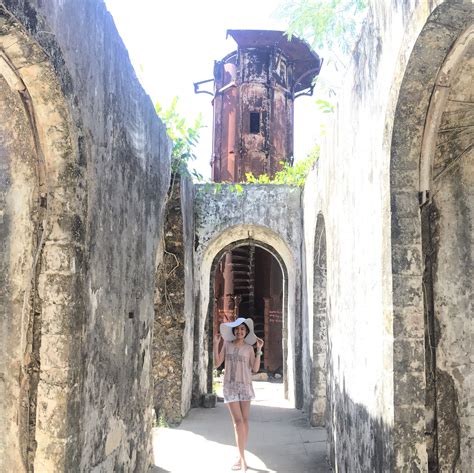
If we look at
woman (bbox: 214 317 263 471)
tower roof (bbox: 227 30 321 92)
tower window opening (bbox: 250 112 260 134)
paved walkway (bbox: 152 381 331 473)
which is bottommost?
paved walkway (bbox: 152 381 331 473)

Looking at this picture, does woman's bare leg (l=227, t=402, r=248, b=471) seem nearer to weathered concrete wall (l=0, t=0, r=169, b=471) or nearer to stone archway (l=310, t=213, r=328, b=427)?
weathered concrete wall (l=0, t=0, r=169, b=471)

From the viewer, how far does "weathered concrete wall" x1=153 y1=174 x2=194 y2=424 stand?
7.76 m

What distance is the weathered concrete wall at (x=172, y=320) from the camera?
776cm

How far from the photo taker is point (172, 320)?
795 cm

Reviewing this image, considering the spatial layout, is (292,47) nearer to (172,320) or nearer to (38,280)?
(172,320)

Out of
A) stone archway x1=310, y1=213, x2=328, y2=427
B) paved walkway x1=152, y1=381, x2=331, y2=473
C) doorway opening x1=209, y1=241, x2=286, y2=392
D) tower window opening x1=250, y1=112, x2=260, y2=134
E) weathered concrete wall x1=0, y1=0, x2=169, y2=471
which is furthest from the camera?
tower window opening x1=250, y1=112, x2=260, y2=134

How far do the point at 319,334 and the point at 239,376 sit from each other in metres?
2.20

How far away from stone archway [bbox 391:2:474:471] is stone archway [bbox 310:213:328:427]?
3782mm

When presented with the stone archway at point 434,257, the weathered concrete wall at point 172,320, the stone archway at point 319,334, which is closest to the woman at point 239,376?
the stone archway at point 319,334

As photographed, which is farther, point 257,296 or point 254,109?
point 257,296

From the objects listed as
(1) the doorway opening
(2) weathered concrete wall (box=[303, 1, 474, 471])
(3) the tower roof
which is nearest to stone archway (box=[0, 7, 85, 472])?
(2) weathered concrete wall (box=[303, 1, 474, 471])

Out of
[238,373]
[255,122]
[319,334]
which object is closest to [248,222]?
[319,334]

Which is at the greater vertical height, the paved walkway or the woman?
the woman

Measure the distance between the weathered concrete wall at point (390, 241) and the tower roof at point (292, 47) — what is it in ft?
35.4
